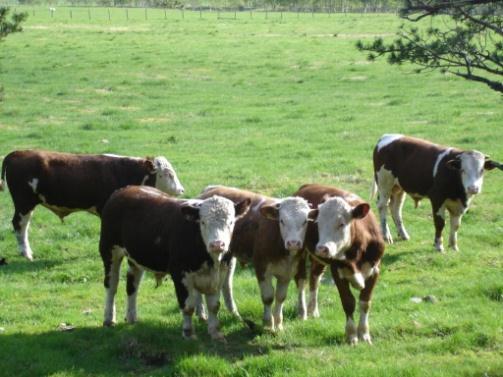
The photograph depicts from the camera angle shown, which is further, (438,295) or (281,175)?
(281,175)

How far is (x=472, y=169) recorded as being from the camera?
12492 millimetres

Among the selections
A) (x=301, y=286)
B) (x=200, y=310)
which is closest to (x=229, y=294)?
(x=200, y=310)

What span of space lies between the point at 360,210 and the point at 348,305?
3.52 ft

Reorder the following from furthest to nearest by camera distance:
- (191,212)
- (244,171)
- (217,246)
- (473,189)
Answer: (244,171)
(473,189)
(191,212)
(217,246)

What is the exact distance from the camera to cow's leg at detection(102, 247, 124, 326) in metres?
9.44

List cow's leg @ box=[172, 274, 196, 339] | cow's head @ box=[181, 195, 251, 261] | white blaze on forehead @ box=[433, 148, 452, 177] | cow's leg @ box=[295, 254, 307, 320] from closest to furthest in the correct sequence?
cow's head @ box=[181, 195, 251, 261] → cow's leg @ box=[172, 274, 196, 339] → cow's leg @ box=[295, 254, 307, 320] → white blaze on forehead @ box=[433, 148, 452, 177]

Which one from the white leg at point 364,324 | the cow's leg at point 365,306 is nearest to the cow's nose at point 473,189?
the cow's leg at point 365,306

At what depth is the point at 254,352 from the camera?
8.44 m

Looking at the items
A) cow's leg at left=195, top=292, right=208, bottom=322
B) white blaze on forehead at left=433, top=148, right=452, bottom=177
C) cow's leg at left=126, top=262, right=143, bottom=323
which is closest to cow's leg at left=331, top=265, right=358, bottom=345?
cow's leg at left=195, top=292, right=208, bottom=322

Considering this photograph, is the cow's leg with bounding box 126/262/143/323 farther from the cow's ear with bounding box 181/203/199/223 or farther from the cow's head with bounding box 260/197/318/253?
the cow's head with bounding box 260/197/318/253

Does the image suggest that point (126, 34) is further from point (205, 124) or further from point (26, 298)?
point (26, 298)

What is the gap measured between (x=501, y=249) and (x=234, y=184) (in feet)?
20.5

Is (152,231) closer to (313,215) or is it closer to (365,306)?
(313,215)

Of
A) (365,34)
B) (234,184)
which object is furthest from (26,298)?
(365,34)
